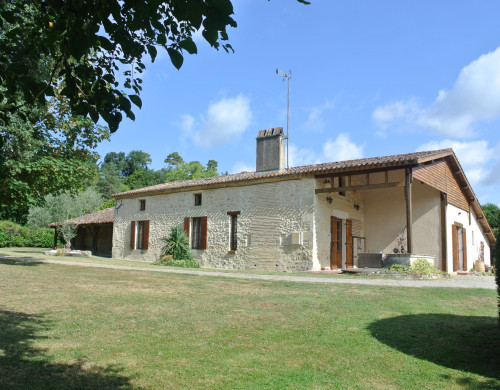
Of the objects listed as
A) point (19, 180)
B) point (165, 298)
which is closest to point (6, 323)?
point (165, 298)

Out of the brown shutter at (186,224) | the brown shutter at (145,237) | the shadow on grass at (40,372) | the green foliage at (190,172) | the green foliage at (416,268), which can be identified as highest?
the green foliage at (190,172)

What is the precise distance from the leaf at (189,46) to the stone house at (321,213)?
10.4 meters

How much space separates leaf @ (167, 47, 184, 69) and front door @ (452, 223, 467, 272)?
1565 centimetres

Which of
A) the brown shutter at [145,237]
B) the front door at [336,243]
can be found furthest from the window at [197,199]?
the front door at [336,243]

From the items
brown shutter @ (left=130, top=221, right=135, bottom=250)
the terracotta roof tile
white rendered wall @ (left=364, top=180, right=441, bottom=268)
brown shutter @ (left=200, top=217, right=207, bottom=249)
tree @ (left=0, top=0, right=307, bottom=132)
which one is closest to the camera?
tree @ (left=0, top=0, right=307, bottom=132)

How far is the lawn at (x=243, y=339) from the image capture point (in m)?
3.10

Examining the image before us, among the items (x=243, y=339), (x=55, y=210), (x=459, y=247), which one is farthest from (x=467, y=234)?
(x=55, y=210)

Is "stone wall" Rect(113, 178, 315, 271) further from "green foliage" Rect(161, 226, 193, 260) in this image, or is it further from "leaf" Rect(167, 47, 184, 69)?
"leaf" Rect(167, 47, 184, 69)

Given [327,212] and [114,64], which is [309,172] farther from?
[114,64]

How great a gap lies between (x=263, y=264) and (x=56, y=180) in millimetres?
7626

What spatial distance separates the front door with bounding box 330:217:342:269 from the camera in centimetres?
1451

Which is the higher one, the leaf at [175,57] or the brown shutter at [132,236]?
the leaf at [175,57]

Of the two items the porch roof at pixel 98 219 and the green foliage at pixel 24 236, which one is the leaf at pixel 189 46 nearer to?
the porch roof at pixel 98 219

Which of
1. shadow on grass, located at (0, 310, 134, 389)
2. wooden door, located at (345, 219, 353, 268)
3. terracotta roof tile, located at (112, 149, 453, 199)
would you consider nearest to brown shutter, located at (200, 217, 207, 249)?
terracotta roof tile, located at (112, 149, 453, 199)
